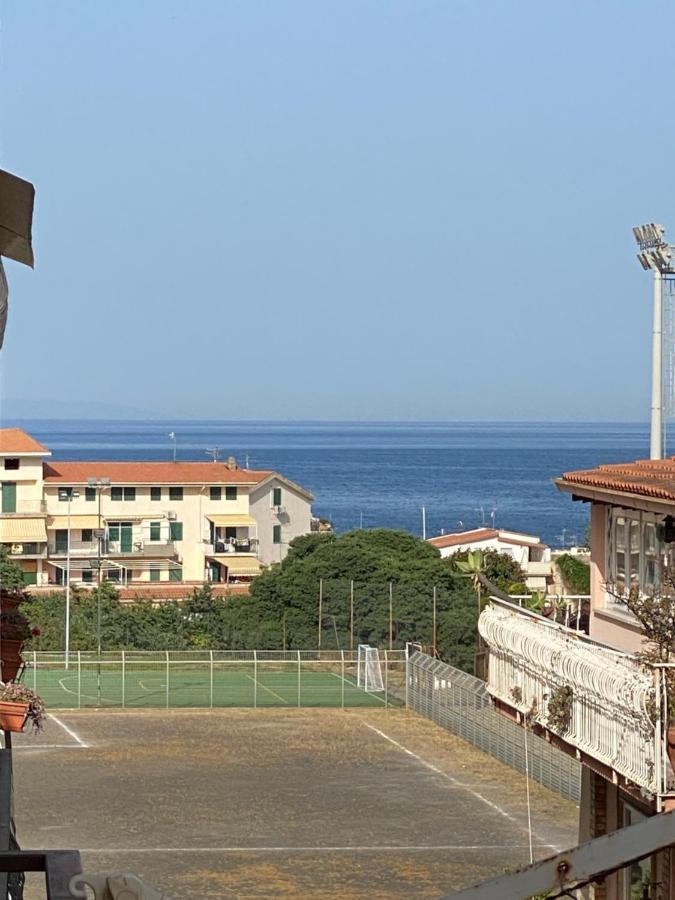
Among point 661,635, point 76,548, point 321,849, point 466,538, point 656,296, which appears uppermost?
point 656,296

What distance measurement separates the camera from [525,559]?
84.8 meters

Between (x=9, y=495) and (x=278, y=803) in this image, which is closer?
(x=278, y=803)

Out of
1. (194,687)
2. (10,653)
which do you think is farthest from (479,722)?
(10,653)

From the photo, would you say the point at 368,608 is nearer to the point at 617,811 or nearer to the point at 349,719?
the point at 349,719

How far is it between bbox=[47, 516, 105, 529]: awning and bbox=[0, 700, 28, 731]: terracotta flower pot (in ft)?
208

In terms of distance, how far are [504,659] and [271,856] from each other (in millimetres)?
10841

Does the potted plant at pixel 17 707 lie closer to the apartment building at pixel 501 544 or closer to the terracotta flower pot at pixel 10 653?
the terracotta flower pot at pixel 10 653

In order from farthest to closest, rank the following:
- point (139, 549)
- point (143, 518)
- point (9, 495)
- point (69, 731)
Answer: point (143, 518)
point (139, 549)
point (9, 495)
point (69, 731)

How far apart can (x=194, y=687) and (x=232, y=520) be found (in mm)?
40206

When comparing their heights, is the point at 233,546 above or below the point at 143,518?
below

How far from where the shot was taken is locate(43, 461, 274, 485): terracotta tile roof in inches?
3118

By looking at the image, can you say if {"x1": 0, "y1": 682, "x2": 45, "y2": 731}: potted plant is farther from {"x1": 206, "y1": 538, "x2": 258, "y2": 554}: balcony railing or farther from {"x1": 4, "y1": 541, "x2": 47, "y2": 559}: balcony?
{"x1": 206, "y1": 538, "x2": 258, "y2": 554}: balcony railing

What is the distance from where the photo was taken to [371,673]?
143 ft

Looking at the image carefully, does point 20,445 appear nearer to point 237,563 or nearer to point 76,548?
point 76,548
